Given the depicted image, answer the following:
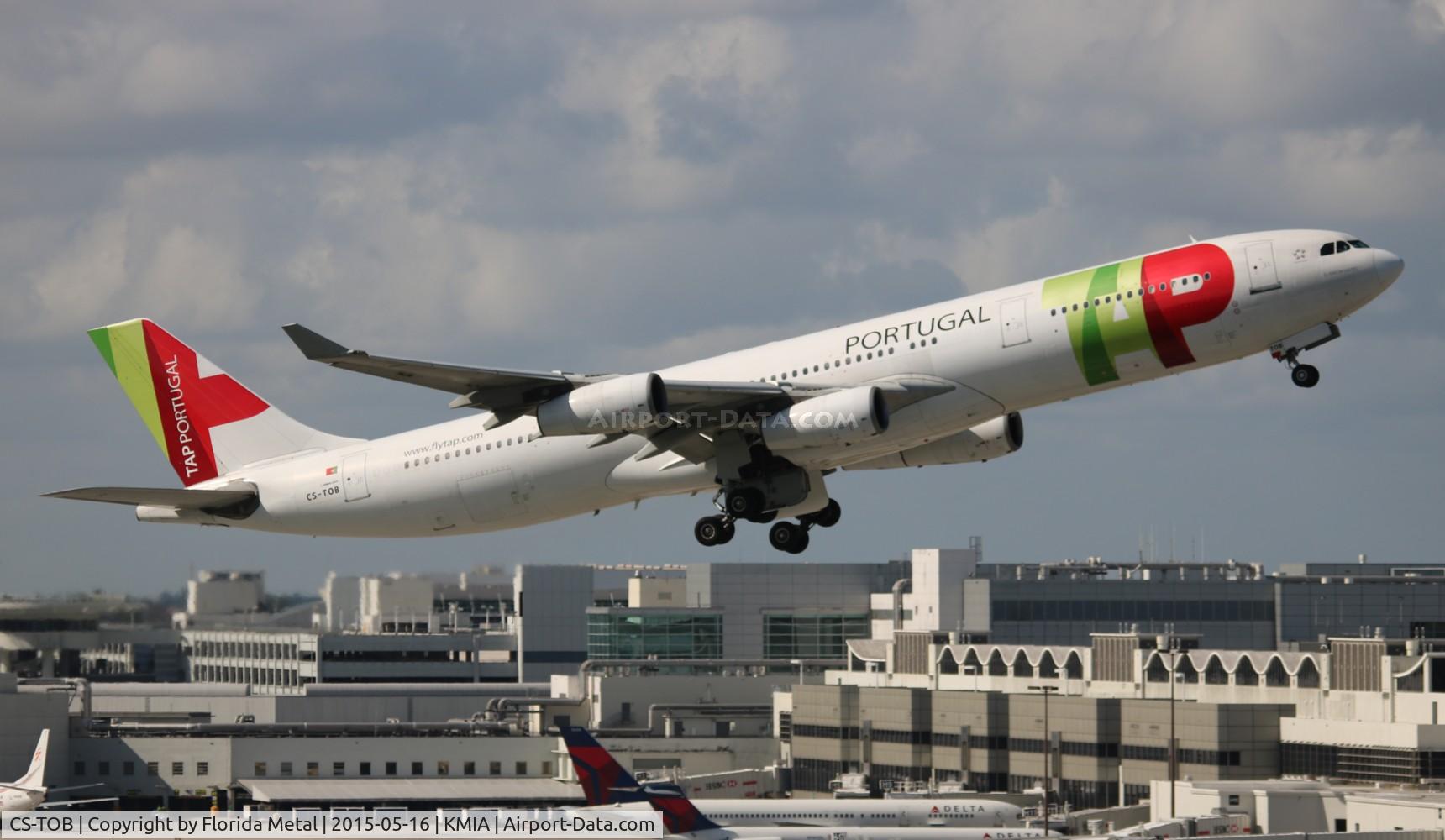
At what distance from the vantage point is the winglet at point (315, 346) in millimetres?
48156

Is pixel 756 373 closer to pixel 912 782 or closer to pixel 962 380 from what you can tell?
pixel 962 380

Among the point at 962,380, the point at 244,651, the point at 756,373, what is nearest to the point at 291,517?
the point at 756,373

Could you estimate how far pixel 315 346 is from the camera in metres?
48.8

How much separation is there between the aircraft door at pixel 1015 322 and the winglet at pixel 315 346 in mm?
15014

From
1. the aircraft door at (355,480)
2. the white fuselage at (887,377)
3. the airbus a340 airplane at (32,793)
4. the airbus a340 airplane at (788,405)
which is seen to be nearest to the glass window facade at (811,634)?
the airbus a340 airplane at (32,793)

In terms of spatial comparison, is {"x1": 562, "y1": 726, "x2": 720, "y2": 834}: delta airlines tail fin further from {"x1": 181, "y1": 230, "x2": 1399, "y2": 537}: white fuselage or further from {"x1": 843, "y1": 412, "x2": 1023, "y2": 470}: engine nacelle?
{"x1": 843, "y1": 412, "x2": 1023, "y2": 470}: engine nacelle

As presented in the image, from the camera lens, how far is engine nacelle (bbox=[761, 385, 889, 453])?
166 ft

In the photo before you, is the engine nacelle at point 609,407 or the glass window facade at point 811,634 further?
the glass window facade at point 811,634

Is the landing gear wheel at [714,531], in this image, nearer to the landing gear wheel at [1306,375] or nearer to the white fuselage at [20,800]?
the landing gear wheel at [1306,375]

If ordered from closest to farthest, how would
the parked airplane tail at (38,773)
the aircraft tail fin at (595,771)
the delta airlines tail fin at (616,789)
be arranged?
the delta airlines tail fin at (616,789)
the aircraft tail fin at (595,771)
the parked airplane tail at (38,773)

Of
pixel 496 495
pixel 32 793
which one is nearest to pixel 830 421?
pixel 496 495

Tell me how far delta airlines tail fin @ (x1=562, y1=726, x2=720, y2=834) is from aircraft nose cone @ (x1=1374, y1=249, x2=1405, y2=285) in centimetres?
2824

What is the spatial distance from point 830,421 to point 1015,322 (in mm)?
4927

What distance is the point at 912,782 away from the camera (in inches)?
3777
